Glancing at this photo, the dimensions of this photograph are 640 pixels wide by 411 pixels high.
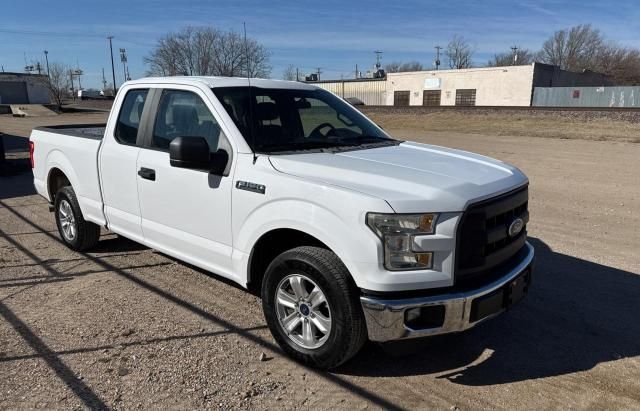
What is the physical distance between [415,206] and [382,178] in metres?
0.34

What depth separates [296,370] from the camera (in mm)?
3512

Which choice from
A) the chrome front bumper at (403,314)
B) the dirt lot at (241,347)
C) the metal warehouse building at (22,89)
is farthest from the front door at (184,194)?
the metal warehouse building at (22,89)

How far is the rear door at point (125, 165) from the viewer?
15.5ft

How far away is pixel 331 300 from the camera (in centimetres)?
321

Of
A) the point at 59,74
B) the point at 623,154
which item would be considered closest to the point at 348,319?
the point at 623,154

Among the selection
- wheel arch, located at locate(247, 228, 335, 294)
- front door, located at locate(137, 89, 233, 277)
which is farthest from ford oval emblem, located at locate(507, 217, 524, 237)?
front door, located at locate(137, 89, 233, 277)

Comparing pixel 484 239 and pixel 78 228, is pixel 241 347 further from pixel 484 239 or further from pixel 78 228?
pixel 78 228

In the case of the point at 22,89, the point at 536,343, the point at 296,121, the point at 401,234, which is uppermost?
the point at 22,89

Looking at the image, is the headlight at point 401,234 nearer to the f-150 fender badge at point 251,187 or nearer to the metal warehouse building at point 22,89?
the f-150 fender badge at point 251,187

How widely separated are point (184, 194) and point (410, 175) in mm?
1855

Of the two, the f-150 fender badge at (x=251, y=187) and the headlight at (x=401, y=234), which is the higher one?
the f-150 fender badge at (x=251, y=187)

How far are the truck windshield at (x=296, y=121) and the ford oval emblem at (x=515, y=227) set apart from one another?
138 cm

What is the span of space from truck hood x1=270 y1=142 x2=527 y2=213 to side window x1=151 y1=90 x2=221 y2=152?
2.45 ft

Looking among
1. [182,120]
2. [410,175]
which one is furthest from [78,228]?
[410,175]
